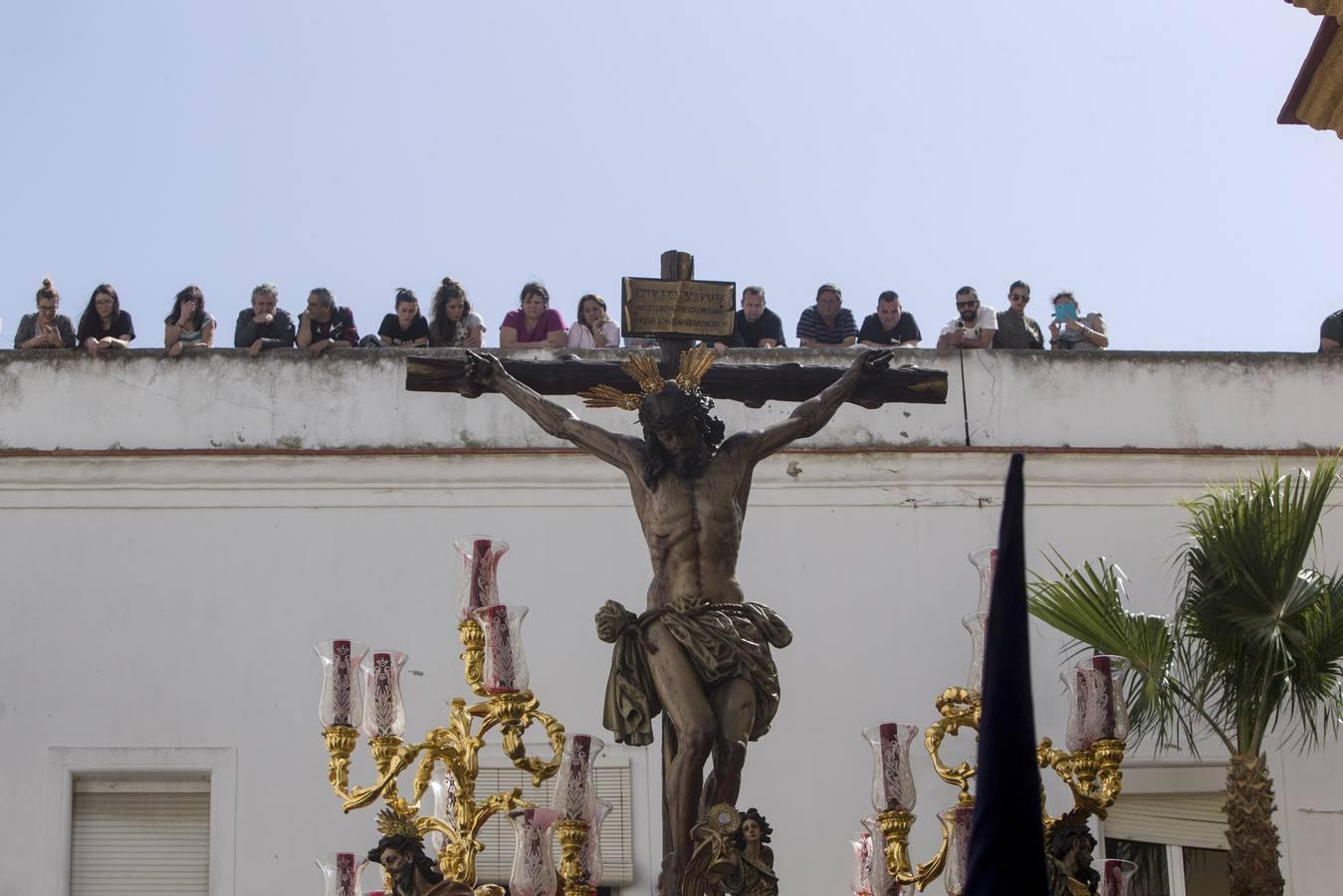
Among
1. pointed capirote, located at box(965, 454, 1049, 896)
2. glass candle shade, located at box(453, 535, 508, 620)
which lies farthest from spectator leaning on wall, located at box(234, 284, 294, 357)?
pointed capirote, located at box(965, 454, 1049, 896)

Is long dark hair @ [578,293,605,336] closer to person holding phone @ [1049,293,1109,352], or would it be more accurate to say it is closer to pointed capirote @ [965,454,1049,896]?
person holding phone @ [1049,293,1109,352]

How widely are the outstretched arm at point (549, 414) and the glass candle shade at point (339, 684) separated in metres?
1.04

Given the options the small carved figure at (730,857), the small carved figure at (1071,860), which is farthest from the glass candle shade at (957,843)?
the small carved figure at (730,857)

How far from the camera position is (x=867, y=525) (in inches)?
555

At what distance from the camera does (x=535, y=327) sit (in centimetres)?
1388

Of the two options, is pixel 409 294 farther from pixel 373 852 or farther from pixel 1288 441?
pixel 373 852

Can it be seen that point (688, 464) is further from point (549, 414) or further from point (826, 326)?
point (826, 326)

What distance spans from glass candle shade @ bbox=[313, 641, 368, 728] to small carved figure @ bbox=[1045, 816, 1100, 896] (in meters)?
2.34

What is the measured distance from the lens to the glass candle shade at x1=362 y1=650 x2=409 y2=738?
800 centimetres

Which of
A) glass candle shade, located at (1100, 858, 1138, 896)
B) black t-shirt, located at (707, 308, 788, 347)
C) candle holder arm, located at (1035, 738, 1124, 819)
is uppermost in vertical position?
black t-shirt, located at (707, 308, 788, 347)

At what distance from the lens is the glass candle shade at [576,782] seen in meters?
7.66

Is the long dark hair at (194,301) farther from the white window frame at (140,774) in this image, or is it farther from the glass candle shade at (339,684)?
the glass candle shade at (339,684)

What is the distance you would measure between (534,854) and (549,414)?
5.20ft

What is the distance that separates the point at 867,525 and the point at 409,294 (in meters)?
3.00
